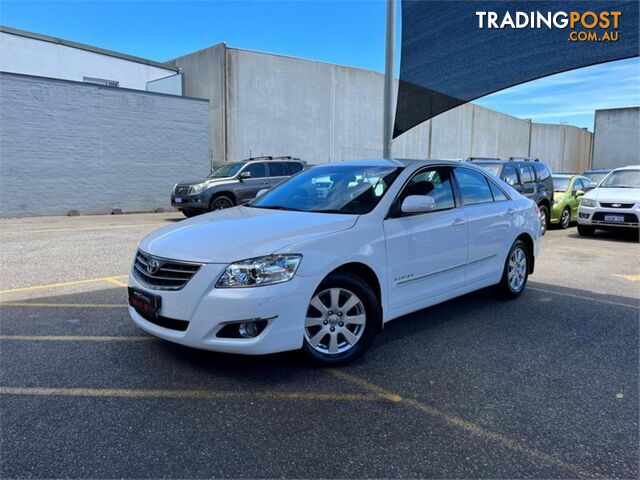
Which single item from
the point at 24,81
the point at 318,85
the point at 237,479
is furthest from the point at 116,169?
the point at 237,479

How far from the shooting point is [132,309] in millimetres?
3904

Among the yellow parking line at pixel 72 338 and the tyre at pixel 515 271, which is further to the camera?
the tyre at pixel 515 271

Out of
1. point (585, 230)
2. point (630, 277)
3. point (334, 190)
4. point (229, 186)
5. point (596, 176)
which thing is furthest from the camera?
point (596, 176)

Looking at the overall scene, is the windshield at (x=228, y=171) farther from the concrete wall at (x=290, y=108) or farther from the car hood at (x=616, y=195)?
the car hood at (x=616, y=195)

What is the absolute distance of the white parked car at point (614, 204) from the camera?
11.1m

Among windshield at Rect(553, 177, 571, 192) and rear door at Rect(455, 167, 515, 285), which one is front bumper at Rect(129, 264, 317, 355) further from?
windshield at Rect(553, 177, 571, 192)

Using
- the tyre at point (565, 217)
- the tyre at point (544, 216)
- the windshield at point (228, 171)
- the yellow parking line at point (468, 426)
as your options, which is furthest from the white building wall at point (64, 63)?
the yellow parking line at point (468, 426)

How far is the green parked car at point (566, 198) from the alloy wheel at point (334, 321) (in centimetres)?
1121

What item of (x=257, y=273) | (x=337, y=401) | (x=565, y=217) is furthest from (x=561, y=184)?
(x=257, y=273)

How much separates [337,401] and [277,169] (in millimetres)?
12526

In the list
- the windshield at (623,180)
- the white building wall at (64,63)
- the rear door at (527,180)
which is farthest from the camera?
the white building wall at (64,63)

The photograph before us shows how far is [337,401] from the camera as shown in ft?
10.7

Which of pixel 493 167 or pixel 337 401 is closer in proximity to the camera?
pixel 337 401

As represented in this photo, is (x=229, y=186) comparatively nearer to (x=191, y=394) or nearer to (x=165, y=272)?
(x=165, y=272)
